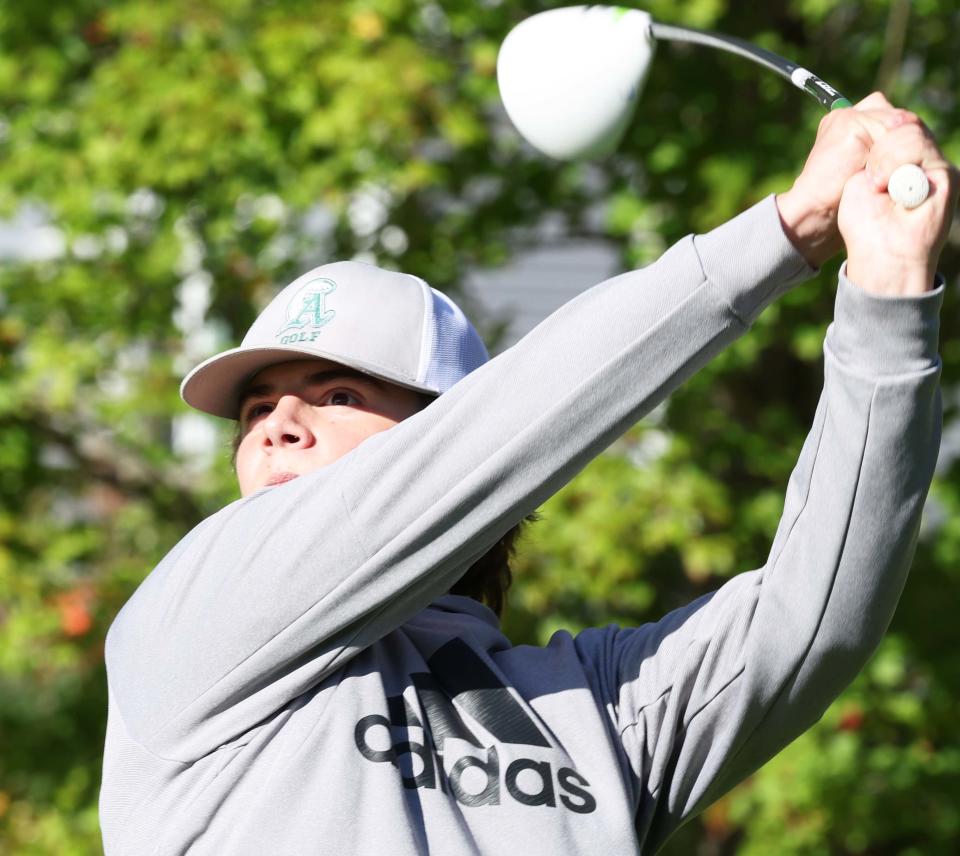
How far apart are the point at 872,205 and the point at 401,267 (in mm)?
3414

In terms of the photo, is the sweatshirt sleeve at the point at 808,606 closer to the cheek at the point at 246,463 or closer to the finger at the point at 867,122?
the finger at the point at 867,122

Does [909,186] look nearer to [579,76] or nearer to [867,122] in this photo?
[867,122]

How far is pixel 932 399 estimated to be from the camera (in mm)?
1449

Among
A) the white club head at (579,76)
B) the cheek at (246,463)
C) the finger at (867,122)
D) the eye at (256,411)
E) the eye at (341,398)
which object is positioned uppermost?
the white club head at (579,76)

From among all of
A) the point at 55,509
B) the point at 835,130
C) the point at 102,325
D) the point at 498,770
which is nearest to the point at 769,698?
the point at 498,770

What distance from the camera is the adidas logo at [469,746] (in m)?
1.60

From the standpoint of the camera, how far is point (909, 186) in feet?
4.56

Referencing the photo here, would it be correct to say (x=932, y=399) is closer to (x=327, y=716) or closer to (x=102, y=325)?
(x=327, y=716)

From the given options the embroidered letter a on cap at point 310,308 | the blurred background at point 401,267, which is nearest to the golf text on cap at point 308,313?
the embroidered letter a on cap at point 310,308

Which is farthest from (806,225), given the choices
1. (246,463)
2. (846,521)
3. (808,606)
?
(246,463)

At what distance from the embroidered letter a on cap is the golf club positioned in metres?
0.36

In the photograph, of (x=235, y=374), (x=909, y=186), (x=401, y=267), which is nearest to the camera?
(x=909, y=186)

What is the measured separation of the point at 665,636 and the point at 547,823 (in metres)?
0.30

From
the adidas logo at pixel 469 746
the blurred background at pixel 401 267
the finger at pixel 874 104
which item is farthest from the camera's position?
the blurred background at pixel 401 267
